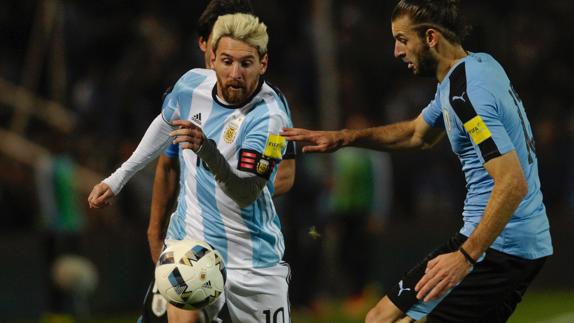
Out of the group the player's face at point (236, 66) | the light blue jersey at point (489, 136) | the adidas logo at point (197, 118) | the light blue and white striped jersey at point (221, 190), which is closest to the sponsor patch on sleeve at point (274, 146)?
the light blue and white striped jersey at point (221, 190)

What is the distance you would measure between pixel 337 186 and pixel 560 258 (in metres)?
3.31

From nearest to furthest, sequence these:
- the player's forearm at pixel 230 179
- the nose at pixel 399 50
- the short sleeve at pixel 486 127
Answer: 1. the short sleeve at pixel 486 127
2. the player's forearm at pixel 230 179
3. the nose at pixel 399 50

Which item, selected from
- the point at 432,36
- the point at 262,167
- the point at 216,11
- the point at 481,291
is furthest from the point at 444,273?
the point at 216,11

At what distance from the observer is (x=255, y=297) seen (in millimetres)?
6062

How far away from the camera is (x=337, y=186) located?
13.1 meters

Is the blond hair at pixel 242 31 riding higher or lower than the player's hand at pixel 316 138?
higher

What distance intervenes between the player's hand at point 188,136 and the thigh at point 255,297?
98 centimetres

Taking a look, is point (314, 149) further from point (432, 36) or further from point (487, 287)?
point (487, 287)

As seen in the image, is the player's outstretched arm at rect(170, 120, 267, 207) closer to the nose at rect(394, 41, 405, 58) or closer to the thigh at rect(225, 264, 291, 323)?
the thigh at rect(225, 264, 291, 323)

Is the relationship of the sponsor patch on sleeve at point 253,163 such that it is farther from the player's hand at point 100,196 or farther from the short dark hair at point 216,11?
the short dark hair at point 216,11

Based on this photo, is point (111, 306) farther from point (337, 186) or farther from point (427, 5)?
point (427, 5)

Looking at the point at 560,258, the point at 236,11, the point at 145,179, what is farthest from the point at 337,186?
the point at 236,11

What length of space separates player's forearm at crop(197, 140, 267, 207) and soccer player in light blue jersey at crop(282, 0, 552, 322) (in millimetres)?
318

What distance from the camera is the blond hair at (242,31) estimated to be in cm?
590
